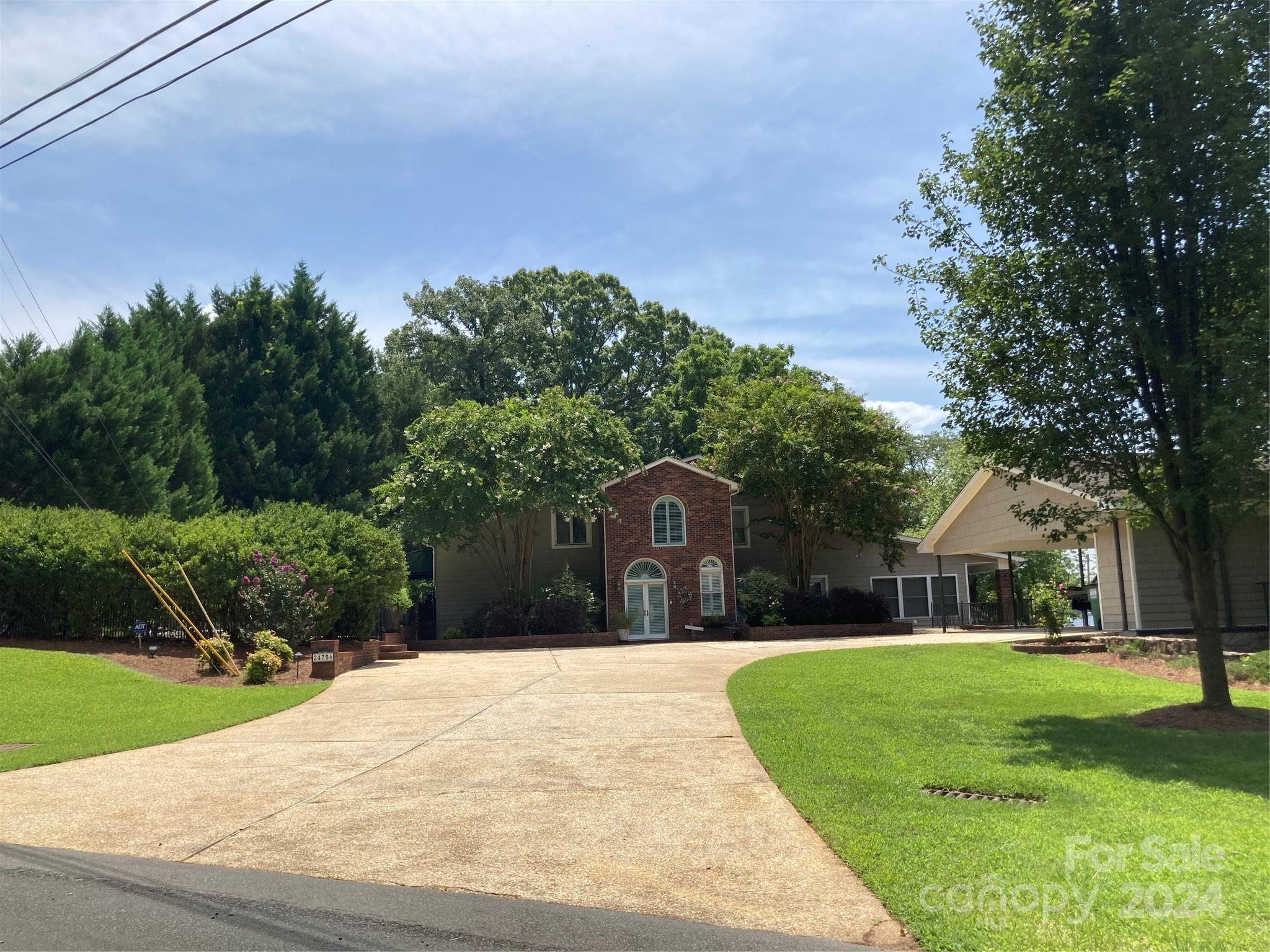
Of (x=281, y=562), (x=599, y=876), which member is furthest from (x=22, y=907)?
(x=281, y=562)

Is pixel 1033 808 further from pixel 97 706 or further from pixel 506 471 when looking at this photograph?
pixel 506 471

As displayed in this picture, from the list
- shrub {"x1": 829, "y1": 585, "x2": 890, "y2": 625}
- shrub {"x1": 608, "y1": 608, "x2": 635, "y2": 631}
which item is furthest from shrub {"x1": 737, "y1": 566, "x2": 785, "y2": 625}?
shrub {"x1": 608, "y1": 608, "x2": 635, "y2": 631}

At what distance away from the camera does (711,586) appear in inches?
1205

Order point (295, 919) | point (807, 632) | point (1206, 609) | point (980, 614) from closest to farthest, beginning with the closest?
point (295, 919) → point (1206, 609) → point (807, 632) → point (980, 614)

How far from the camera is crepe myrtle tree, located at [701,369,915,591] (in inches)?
1212

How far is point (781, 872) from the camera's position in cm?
570

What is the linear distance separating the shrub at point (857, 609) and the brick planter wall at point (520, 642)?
7274 millimetres

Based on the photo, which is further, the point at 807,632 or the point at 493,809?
the point at 807,632

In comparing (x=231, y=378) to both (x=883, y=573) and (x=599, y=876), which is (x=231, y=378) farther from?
(x=599, y=876)

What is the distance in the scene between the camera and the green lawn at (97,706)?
10.7 meters

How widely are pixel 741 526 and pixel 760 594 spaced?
496 centimetres

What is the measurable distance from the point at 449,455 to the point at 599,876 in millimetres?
22973

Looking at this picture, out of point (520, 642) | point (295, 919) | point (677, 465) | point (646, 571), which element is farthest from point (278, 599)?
point (295, 919)

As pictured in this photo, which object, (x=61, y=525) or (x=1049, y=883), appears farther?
(x=61, y=525)
